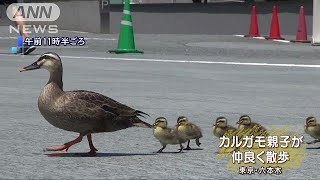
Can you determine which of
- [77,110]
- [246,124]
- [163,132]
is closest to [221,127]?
[246,124]

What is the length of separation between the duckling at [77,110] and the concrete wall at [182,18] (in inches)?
1095

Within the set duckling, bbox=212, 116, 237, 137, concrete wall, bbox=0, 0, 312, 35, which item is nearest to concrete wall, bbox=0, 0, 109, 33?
concrete wall, bbox=0, 0, 312, 35

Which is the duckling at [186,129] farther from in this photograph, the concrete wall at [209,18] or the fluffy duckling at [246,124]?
the concrete wall at [209,18]

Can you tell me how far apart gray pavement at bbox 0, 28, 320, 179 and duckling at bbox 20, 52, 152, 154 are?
1.12 feet

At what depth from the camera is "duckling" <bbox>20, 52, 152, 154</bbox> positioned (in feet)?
25.2

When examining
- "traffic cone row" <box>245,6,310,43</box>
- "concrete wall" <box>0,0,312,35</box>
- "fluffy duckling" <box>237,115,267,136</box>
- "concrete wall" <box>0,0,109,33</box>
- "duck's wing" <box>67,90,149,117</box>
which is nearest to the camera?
"duck's wing" <box>67,90,149,117</box>

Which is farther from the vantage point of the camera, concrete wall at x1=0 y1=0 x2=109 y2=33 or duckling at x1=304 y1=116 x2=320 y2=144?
concrete wall at x1=0 y1=0 x2=109 y2=33

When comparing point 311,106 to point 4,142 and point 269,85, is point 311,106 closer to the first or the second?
point 269,85

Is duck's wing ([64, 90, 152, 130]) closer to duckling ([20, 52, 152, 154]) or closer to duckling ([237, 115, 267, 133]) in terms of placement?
duckling ([20, 52, 152, 154])

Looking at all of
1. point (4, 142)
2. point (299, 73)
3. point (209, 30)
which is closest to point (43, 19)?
point (209, 30)

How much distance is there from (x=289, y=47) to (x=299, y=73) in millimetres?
8747

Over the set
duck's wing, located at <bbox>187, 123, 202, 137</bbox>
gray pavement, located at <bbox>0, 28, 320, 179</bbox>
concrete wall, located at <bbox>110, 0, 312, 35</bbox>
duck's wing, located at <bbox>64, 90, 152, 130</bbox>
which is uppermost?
duck's wing, located at <bbox>64, 90, 152, 130</bbox>

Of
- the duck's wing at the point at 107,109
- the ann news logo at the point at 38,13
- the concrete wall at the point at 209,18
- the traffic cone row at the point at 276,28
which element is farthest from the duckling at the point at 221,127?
the ann news logo at the point at 38,13

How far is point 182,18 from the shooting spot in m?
38.6
